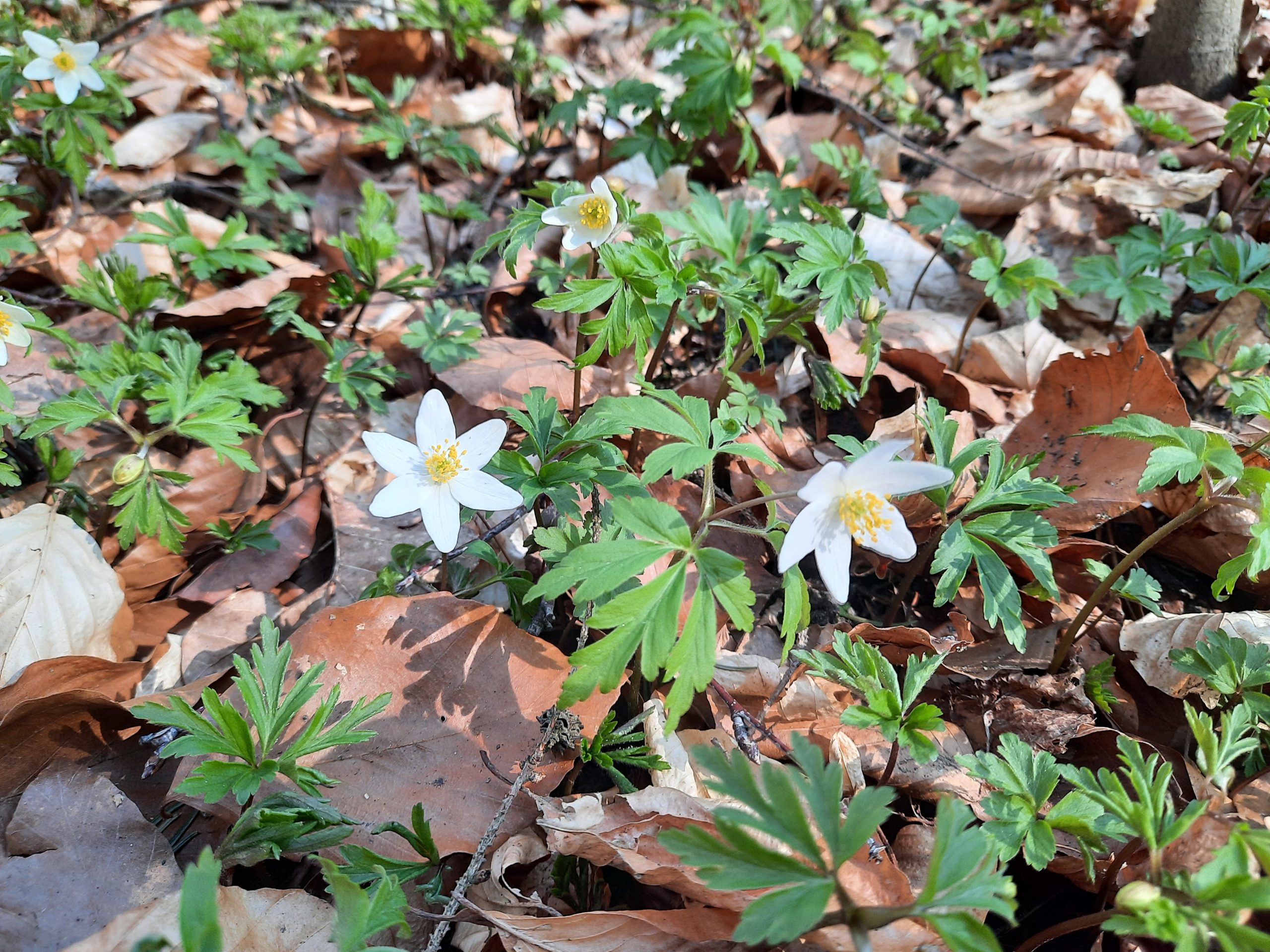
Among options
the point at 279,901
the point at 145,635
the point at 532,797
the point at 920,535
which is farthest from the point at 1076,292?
the point at 145,635

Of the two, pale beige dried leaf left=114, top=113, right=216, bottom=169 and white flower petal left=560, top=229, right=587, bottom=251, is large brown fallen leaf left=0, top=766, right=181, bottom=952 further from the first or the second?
pale beige dried leaf left=114, top=113, right=216, bottom=169

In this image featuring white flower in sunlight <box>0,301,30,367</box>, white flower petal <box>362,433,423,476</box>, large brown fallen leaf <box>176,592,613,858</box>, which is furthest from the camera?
white flower in sunlight <box>0,301,30,367</box>

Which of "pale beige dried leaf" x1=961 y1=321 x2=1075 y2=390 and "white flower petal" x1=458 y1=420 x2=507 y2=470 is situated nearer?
"white flower petal" x1=458 y1=420 x2=507 y2=470

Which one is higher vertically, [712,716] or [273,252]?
[273,252]

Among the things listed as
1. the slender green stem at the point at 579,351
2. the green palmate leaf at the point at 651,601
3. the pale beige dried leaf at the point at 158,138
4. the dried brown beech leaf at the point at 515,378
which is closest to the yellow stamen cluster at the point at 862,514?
the green palmate leaf at the point at 651,601

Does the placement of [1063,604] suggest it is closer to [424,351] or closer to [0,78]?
[424,351]

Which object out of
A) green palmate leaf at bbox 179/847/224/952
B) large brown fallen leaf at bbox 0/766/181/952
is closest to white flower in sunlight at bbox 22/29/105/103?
large brown fallen leaf at bbox 0/766/181/952

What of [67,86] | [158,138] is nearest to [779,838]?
[67,86]

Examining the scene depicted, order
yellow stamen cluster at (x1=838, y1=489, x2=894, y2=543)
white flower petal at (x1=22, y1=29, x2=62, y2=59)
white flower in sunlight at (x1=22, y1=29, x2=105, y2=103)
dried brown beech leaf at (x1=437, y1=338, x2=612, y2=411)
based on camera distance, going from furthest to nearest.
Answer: white flower in sunlight at (x1=22, y1=29, x2=105, y2=103) → white flower petal at (x1=22, y1=29, x2=62, y2=59) → dried brown beech leaf at (x1=437, y1=338, x2=612, y2=411) → yellow stamen cluster at (x1=838, y1=489, x2=894, y2=543)
